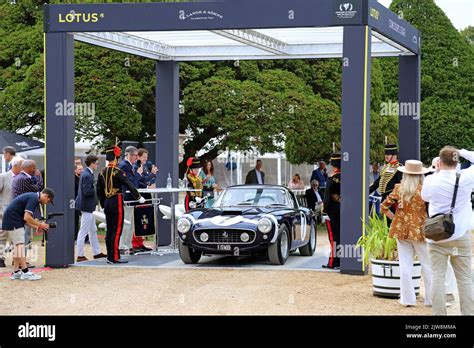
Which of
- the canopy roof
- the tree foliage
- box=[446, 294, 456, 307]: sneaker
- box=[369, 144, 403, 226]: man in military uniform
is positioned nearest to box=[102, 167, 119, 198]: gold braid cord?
the canopy roof

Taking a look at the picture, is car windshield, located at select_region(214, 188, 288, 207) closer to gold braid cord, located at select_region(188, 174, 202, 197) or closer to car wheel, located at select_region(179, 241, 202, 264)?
car wheel, located at select_region(179, 241, 202, 264)

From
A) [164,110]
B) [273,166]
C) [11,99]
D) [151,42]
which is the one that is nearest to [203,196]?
[164,110]

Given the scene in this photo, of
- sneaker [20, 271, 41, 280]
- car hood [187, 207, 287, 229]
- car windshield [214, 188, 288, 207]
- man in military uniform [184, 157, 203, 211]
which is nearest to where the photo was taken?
sneaker [20, 271, 41, 280]

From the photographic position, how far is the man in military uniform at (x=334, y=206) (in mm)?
14398

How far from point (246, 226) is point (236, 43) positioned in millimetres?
5225

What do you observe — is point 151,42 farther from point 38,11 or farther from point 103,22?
point 38,11

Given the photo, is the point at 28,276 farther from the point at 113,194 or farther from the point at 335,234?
the point at 335,234

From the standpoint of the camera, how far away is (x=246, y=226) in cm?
1446

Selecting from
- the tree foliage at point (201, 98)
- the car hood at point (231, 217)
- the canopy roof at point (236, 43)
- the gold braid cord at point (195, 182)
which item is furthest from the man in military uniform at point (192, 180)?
the tree foliage at point (201, 98)

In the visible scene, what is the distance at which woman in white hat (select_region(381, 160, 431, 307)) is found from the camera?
415 inches

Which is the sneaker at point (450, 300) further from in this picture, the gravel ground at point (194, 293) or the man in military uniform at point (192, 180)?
the man in military uniform at point (192, 180)

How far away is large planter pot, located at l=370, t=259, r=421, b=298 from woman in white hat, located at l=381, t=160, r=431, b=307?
1.65 ft

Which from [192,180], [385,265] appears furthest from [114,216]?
[385,265]

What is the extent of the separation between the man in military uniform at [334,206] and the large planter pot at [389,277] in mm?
2935
